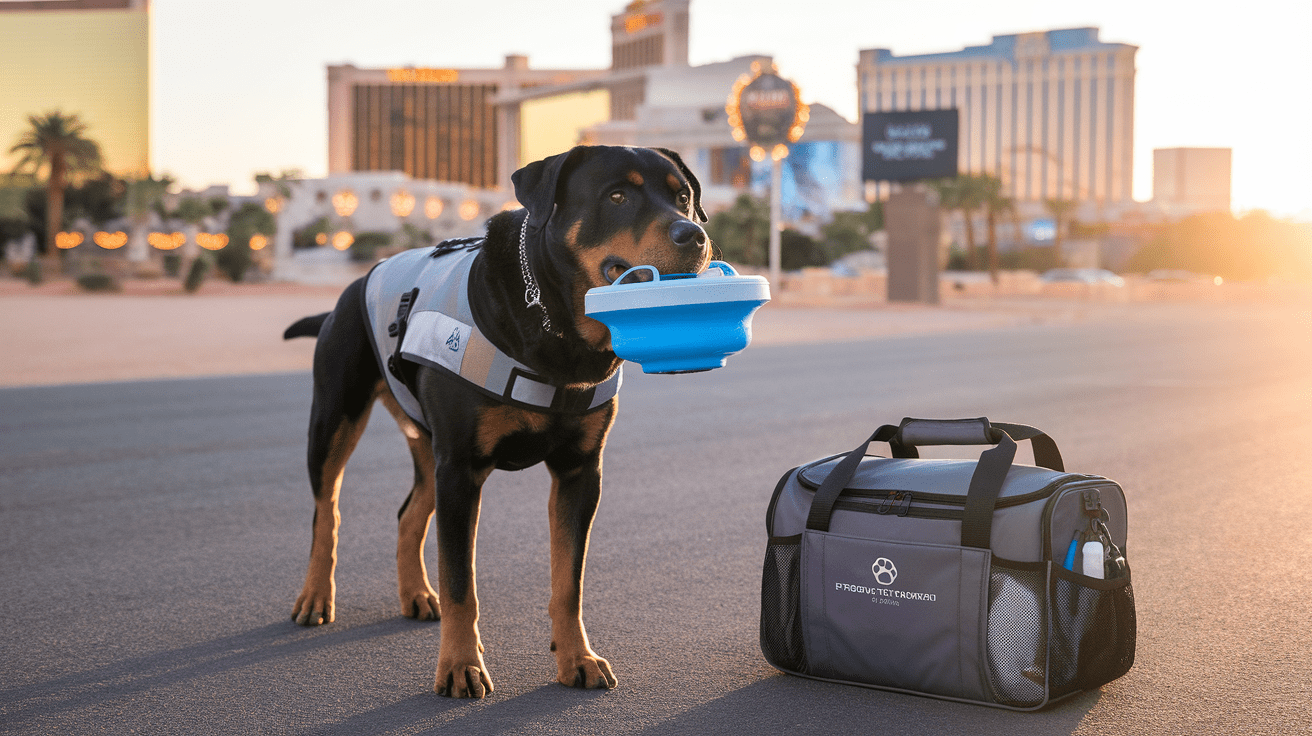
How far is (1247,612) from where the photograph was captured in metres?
4.77

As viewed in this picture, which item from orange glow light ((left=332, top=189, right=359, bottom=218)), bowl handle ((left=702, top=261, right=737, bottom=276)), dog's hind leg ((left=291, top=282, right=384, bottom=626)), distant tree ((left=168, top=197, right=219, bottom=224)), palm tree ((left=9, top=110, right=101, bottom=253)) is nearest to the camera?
bowl handle ((left=702, top=261, right=737, bottom=276))

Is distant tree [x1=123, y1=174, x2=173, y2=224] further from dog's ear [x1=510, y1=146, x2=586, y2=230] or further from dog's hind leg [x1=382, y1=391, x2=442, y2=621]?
dog's ear [x1=510, y1=146, x2=586, y2=230]

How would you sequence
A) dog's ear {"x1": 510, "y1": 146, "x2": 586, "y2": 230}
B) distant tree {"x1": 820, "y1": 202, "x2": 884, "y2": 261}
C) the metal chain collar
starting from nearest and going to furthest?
dog's ear {"x1": 510, "y1": 146, "x2": 586, "y2": 230}, the metal chain collar, distant tree {"x1": 820, "y1": 202, "x2": 884, "y2": 261}

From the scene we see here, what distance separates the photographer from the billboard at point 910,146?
56.6 metres

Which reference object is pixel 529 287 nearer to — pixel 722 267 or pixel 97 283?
pixel 722 267

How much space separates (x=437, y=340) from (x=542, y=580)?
1.81 meters

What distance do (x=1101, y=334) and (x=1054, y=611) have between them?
26.6 meters

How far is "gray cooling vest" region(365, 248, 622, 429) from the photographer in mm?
3656

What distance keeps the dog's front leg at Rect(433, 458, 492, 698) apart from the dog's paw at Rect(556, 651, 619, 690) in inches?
9.4

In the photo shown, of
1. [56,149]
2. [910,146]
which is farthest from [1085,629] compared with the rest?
[56,149]

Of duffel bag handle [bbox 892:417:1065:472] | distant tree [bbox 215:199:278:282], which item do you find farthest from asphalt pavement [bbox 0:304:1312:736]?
distant tree [bbox 215:199:278:282]

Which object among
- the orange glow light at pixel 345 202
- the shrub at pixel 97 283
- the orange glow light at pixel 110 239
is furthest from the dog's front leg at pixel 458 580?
the orange glow light at pixel 345 202

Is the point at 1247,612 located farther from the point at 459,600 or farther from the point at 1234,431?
the point at 1234,431

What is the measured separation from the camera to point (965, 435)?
153 inches
